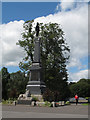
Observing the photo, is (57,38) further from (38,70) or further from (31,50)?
(38,70)

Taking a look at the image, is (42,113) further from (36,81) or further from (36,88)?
(36,81)

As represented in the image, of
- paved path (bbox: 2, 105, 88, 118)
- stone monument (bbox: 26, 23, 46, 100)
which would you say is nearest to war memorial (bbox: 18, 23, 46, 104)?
stone monument (bbox: 26, 23, 46, 100)

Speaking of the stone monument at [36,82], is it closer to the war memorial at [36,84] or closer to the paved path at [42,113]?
the war memorial at [36,84]

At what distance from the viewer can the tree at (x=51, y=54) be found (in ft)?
119

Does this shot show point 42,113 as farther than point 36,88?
No

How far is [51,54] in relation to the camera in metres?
37.1

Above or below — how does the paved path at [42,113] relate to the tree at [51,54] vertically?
below

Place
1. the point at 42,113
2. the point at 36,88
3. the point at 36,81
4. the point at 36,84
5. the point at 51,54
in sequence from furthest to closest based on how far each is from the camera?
1. the point at 51,54
2. the point at 36,81
3. the point at 36,84
4. the point at 36,88
5. the point at 42,113

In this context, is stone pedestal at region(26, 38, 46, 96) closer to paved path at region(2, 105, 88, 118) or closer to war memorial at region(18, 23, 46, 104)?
war memorial at region(18, 23, 46, 104)

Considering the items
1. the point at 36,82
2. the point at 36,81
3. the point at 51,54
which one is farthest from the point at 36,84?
the point at 51,54

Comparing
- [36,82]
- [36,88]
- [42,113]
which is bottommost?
[42,113]

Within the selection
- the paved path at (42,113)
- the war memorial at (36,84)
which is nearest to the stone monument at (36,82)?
the war memorial at (36,84)

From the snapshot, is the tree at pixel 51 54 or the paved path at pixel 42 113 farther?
the tree at pixel 51 54

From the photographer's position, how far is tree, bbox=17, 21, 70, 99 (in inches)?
1426
